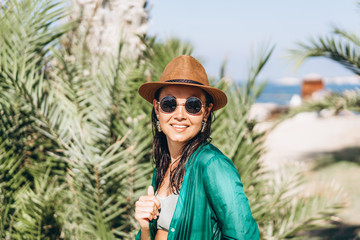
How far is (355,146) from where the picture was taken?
1095 cm

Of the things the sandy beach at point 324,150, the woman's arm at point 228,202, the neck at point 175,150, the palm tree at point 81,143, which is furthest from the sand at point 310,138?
the woman's arm at point 228,202

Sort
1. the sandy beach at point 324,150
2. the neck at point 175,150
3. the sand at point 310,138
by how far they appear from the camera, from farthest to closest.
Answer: the sand at point 310,138
the sandy beach at point 324,150
the neck at point 175,150

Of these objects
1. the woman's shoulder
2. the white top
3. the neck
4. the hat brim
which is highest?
the hat brim

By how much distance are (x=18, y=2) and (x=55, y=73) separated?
699 mm

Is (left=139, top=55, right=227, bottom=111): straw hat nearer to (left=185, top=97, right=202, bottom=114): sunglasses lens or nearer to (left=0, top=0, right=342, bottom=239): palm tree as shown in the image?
(left=185, top=97, right=202, bottom=114): sunglasses lens

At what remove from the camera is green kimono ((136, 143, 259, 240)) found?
4.17 feet

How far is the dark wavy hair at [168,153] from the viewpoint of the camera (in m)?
1.51

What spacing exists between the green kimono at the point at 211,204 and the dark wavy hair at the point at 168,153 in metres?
0.08

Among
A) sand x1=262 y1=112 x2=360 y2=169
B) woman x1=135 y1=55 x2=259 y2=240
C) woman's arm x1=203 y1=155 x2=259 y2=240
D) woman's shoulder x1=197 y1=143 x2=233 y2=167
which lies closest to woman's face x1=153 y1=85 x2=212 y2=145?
woman x1=135 y1=55 x2=259 y2=240

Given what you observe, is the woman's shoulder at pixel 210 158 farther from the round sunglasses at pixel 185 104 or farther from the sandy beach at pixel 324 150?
the sandy beach at pixel 324 150

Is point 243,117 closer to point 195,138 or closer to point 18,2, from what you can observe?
point 195,138

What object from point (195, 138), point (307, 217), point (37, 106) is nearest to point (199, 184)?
point (195, 138)

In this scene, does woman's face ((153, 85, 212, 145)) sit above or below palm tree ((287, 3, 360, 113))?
below

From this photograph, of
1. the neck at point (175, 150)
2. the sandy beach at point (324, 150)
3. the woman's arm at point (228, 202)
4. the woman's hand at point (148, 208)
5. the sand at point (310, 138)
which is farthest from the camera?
the sand at point (310, 138)
